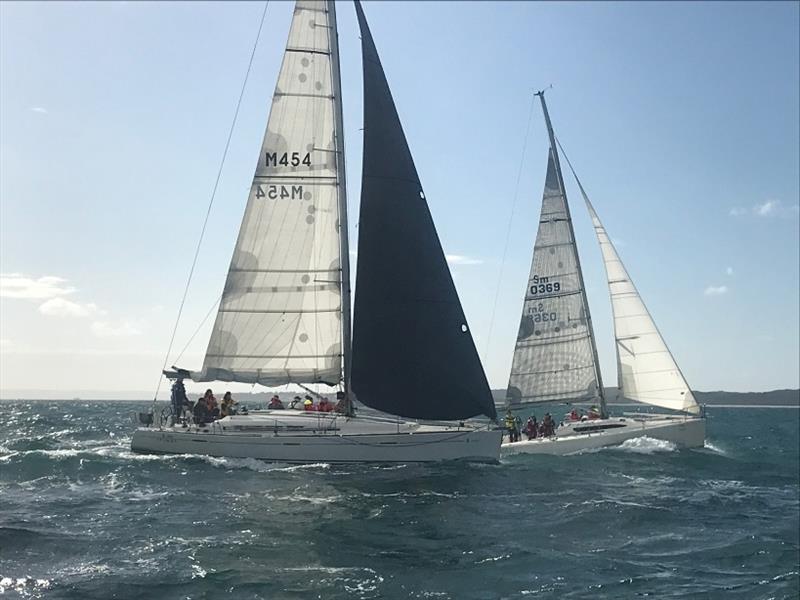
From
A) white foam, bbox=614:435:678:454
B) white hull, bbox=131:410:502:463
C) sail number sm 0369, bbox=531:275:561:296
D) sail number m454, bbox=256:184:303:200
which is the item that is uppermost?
sail number m454, bbox=256:184:303:200

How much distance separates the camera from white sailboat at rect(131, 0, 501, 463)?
21.7 m

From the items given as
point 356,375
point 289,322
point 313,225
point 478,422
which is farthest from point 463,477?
point 313,225

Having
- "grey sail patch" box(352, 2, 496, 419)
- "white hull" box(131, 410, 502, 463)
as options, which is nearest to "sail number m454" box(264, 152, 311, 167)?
"grey sail patch" box(352, 2, 496, 419)

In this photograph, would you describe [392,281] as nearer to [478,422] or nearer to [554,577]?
[478,422]

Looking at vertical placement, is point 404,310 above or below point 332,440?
above

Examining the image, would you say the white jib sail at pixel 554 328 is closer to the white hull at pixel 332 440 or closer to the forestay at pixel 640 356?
the forestay at pixel 640 356

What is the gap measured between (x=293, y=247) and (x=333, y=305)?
2523 mm

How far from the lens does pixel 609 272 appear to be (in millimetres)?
36125

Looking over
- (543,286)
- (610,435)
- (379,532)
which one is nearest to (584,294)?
(543,286)

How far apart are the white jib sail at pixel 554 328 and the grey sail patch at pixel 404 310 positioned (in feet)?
43.7

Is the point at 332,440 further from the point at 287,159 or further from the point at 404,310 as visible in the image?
the point at 287,159

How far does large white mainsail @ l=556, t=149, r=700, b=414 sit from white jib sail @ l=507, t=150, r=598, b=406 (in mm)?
1924

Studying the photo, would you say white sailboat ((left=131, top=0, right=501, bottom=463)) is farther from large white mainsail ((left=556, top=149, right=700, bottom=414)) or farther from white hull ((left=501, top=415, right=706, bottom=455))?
large white mainsail ((left=556, top=149, right=700, bottom=414))

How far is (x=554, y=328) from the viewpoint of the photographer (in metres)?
34.8
